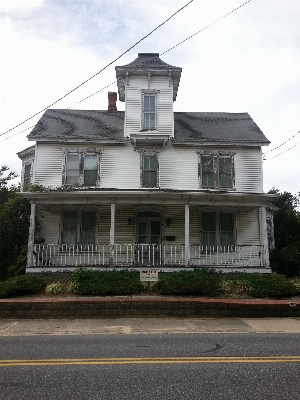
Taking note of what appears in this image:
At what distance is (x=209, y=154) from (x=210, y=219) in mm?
3160

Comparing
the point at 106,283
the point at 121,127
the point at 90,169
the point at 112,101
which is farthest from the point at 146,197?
the point at 112,101

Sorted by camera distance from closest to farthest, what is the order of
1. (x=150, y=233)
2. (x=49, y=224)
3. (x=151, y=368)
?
(x=151, y=368) → (x=49, y=224) → (x=150, y=233)

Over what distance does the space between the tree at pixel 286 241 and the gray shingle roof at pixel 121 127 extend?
3.74 meters

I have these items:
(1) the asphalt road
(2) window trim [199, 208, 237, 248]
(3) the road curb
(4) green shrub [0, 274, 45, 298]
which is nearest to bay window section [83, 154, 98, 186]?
(2) window trim [199, 208, 237, 248]

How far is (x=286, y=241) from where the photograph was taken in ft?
67.5

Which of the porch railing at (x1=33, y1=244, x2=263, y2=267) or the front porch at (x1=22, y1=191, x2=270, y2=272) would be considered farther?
the front porch at (x1=22, y1=191, x2=270, y2=272)

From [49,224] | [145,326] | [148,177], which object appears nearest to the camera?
[145,326]

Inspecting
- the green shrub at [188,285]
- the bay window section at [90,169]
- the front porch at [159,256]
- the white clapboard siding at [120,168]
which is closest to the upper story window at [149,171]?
the white clapboard siding at [120,168]

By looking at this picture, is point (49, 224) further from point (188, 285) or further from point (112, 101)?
point (112, 101)

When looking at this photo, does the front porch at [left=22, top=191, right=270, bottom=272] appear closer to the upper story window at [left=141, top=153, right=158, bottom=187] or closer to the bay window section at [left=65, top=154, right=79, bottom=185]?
the upper story window at [left=141, top=153, right=158, bottom=187]

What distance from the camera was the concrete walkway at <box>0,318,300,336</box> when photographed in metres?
8.66

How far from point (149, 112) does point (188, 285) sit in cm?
934

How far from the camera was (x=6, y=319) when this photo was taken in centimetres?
1037

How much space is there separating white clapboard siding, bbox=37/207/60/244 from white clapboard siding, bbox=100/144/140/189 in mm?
2572
